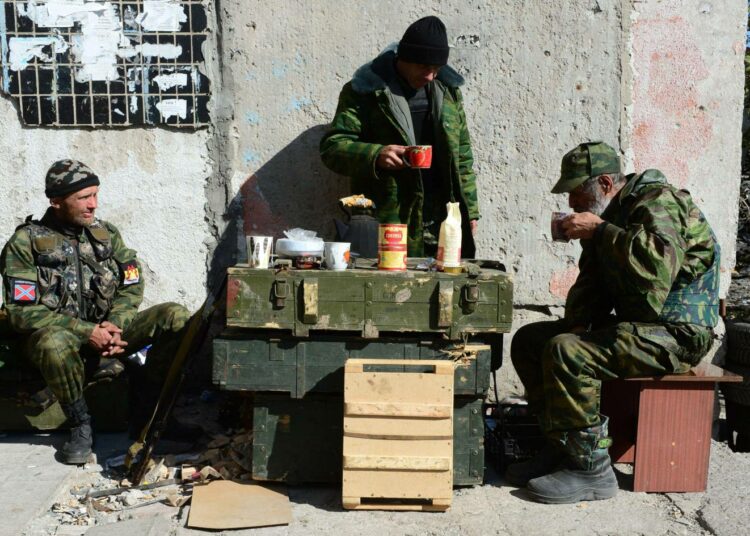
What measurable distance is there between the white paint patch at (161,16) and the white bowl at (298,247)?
198cm

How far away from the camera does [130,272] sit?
15.5 ft

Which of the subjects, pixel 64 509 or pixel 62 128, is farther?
pixel 62 128

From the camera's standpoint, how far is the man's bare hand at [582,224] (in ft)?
12.8

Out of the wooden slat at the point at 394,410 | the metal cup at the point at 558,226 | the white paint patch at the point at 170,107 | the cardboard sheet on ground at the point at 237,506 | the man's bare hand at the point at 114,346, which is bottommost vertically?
the cardboard sheet on ground at the point at 237,506

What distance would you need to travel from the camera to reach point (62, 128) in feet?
17.0

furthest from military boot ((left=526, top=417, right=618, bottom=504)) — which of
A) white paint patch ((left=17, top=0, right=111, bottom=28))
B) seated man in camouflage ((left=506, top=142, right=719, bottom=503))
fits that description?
white paint patch ((left=17, top=0, right=111, bottom=28))

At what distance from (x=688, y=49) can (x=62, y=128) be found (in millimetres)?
4060

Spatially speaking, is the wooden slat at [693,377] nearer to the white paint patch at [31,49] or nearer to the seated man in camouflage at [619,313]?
the seated man in camouflage at [619,313]

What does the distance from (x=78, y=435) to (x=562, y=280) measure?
10.3 feet

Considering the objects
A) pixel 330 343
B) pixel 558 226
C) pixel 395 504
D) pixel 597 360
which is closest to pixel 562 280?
pixel 558 226

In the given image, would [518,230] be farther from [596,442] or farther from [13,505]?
[13,505]

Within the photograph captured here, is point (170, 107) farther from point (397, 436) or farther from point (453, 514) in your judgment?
point (453, 514)

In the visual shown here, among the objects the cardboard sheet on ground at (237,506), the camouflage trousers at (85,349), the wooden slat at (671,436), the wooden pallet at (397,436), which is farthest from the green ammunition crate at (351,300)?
the wooden slat at (671,436)

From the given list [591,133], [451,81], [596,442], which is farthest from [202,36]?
[596,442]
